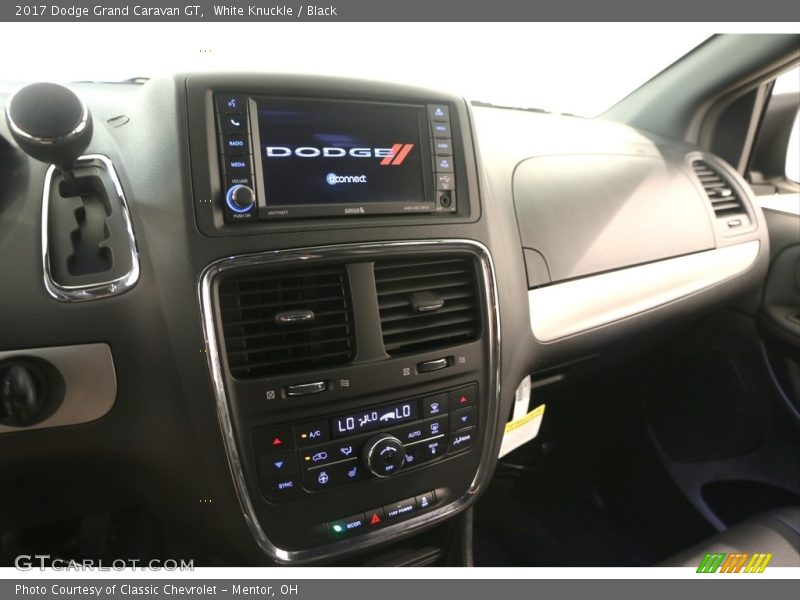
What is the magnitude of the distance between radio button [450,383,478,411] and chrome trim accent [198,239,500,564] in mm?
33

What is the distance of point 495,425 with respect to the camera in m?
1.08

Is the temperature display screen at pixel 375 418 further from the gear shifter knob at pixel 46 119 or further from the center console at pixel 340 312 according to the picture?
the gear shifter knob at pixel 46 119

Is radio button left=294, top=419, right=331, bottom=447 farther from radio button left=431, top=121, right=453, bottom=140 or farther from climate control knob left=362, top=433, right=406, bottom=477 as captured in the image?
radio button left=431, top=121, right=453, bottom=140

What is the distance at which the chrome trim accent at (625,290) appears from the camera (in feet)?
3.94

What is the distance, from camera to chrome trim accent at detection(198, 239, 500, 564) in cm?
81

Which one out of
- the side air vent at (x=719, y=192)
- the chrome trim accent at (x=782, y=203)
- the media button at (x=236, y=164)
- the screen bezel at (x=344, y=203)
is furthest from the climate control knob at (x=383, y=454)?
the chrome trim accent at (x=782, y=203)

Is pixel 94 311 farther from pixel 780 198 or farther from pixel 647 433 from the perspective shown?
pixel 780 198

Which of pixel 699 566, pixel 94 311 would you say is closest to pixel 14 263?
pixel 94 311

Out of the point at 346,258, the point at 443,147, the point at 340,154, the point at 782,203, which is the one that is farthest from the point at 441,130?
the point at 782,203

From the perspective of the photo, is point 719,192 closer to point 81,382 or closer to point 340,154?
point 340,154

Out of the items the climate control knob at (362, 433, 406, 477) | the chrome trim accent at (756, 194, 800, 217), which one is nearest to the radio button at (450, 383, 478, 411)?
the climate control knob at (362, 433, 406, 477)

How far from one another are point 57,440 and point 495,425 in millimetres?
729

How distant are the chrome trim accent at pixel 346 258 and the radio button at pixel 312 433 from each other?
97 mm

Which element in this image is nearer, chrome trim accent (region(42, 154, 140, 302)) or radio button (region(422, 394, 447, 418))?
chrome trim accent (region(42, 154, 140, 302))
